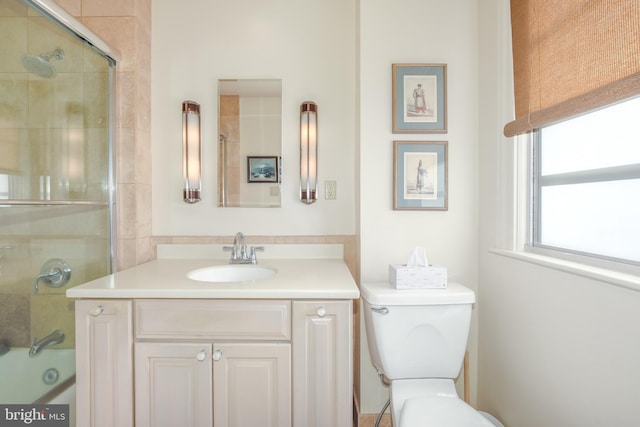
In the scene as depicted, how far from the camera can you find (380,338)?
1384 mm

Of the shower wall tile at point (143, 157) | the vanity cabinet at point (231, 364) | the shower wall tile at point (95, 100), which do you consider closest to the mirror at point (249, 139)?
the shower wall tile at point (143, 157)

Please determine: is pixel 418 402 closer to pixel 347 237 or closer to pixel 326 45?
pixel 347 237

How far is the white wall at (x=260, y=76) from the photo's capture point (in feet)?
6.21

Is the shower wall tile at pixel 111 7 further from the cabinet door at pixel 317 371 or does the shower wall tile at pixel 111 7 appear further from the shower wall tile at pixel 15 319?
the cabinet door at pixel 317 371

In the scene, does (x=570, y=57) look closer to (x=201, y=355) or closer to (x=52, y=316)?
(x=201, y=355)

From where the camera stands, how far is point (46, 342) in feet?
4.87

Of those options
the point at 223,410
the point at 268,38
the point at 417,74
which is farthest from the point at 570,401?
the point at 268,38

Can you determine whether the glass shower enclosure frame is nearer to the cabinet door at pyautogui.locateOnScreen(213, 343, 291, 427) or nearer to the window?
the cabinet door at pyautogui.locateOnScreen(213, 343, 291, 427)

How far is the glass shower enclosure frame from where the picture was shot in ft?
4.30

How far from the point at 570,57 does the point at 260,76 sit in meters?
1.47

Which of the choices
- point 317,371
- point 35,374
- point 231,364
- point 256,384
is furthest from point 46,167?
point 317,371

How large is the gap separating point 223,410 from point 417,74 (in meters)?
1.75

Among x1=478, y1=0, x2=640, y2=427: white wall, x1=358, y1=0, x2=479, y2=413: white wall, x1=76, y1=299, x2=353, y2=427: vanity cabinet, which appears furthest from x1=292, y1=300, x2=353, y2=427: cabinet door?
x1=478, y1=0, x2=640, y2=427: white wall

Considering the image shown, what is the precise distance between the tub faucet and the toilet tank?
1467mm
